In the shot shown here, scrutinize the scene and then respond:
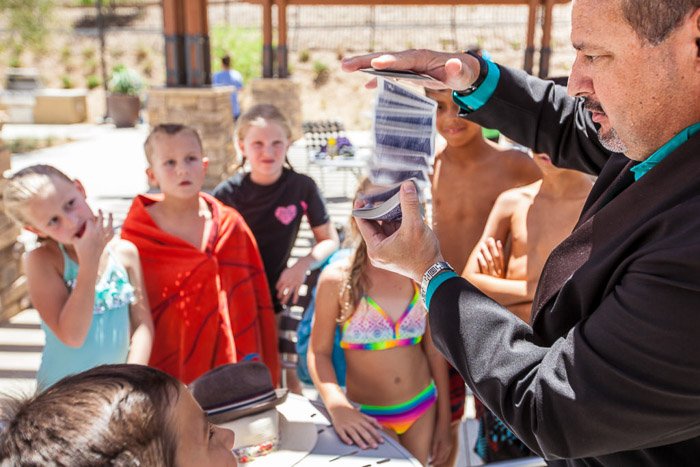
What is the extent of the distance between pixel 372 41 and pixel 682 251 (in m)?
29.5

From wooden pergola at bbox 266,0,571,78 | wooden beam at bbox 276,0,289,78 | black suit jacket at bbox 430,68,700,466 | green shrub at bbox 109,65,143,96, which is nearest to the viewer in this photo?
black suit jacket at bbox 430,68,700,466

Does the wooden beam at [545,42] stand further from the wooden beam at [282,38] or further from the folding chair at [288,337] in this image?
the folding chair at [288,337]

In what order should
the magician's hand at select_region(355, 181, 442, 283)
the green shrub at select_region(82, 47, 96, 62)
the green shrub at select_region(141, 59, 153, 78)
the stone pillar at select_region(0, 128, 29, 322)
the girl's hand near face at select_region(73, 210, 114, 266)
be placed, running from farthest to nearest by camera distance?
the green shrub at select_region(82, 47, 96, 62)
the green shrub at select_region(141, 59, 153, 78)
the stone pillar at select_region(0, 128, 29, 322)
the girl's hand near face at select_region(73, 210, 114, 266)
the magician's hand at select_region(355, 181, 442, 283)

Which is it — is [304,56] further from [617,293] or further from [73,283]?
[617,293]

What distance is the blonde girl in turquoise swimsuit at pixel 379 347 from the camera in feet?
6.85

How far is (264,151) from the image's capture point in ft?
9.34

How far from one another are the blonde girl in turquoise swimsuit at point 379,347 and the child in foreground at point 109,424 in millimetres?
983

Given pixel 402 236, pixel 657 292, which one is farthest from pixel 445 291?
pixel 657 292

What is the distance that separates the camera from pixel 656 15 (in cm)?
93

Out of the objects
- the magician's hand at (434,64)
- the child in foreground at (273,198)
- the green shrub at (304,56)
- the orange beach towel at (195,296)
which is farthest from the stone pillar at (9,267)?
the green shrub at (304,56)

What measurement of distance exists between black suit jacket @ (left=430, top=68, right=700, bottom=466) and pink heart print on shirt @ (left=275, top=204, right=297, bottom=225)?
5.93ft

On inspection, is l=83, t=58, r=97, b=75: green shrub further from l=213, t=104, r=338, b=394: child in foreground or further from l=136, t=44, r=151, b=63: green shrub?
l=213, t=104, r=338, b=394: child in foreground

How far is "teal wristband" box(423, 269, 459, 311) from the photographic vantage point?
1168 millimetres

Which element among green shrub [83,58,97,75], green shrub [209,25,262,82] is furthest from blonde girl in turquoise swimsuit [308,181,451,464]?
green shrub [83,58,97,75]
